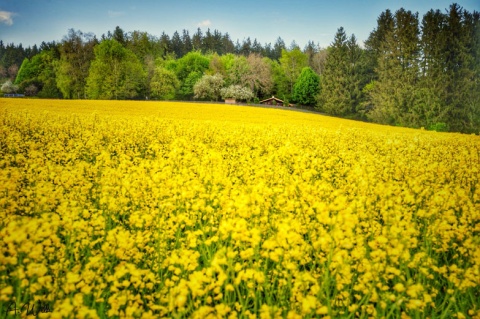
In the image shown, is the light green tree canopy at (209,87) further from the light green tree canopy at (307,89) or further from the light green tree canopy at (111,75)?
the light green tree canopy at (307,89)

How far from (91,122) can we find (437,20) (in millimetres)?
46076

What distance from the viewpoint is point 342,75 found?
2063 inches

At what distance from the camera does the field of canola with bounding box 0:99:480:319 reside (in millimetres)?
3051

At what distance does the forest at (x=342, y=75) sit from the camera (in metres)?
39.5

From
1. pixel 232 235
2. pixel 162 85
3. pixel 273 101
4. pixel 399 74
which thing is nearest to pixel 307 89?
pixel 273 101

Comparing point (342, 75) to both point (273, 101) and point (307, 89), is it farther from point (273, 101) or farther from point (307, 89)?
point (273, 101)

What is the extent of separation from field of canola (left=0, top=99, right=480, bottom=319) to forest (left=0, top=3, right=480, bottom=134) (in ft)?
107

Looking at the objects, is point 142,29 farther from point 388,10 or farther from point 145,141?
point 145,141

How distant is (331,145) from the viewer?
13.5 meters

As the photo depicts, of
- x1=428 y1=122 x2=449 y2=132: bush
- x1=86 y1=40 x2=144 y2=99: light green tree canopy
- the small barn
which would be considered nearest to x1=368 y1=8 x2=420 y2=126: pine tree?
x1=428 y1=122 x2=449 y2=132: bush

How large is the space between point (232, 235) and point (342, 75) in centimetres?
5358

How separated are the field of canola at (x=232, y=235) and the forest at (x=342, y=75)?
107ft

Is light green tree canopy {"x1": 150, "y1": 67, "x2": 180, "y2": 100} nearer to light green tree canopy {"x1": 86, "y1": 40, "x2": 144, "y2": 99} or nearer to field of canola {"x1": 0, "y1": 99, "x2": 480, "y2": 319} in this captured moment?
light green tree canopy {"x1": 86, "y1": 40, "x2": 144, "y2": 99}

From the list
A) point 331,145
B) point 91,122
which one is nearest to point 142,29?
point 91,122
